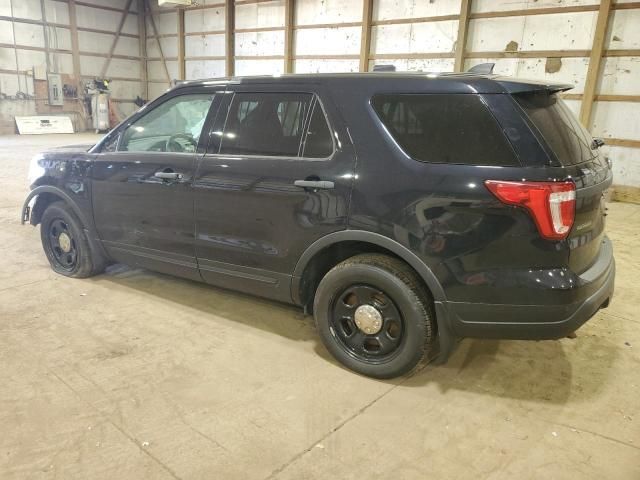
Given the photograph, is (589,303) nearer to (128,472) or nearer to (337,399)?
(337,399)

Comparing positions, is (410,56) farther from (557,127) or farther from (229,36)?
(557,127)

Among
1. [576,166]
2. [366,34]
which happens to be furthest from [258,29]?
[576,166]

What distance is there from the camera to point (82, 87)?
17.1 meters

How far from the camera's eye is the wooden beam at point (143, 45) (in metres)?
17.8

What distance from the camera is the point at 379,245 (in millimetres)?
2535

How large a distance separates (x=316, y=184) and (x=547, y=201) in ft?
3.72

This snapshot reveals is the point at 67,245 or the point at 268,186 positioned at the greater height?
the point at 268,186

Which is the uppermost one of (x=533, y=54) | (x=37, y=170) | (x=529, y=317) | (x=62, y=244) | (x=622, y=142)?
(x=533, y=54)

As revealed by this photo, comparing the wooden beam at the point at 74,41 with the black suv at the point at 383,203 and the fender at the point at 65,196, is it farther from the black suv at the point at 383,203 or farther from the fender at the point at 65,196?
the black suv at the point at 383,203

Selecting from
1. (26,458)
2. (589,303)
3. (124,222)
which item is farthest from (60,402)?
(589,303)

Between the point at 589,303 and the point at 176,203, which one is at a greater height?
the point at 176,203

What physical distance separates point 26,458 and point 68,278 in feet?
7.69

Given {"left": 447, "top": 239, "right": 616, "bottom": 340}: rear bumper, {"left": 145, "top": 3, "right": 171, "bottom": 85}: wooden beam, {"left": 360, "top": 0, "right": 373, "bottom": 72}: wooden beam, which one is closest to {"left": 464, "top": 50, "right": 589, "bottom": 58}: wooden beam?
{"left": 360, "top": 0, "right": 373, "bottom": 72}: wooden beam

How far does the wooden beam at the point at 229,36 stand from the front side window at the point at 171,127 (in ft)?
37.7
